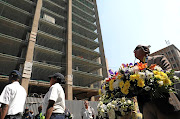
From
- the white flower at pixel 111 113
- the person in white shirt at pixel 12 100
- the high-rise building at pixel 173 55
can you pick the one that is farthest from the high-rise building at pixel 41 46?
the high-rise building at pixel 173 55

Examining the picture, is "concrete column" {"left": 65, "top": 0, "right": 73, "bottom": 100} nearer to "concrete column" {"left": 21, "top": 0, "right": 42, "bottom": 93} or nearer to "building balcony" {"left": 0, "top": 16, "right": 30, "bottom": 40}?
"concrete column" {"left": 21, "top": 0, "right": 42, "bottom": 93}

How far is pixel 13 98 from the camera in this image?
230 centimetres

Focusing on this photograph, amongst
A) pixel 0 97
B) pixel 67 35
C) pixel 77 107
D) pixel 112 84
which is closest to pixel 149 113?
pixel 112 84

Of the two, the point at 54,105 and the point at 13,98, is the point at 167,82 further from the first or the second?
the point at 13,98

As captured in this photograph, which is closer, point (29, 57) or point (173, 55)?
point (29, 57)

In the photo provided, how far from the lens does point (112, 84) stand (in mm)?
1804

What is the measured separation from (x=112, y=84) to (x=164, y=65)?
97 centimetres

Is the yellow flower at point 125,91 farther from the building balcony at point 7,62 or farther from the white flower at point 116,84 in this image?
the building balcony at point 7,62

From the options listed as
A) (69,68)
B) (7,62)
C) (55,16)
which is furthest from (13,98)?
(55,16)

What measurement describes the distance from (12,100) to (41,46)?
16.7 metres

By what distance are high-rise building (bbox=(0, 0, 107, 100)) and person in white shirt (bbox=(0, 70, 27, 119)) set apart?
41.5 ft

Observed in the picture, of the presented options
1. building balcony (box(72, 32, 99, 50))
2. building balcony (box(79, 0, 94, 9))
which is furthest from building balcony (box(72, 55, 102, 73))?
building balcony (box(79, 0, 94, 9))

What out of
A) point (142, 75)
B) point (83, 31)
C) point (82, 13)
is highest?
point (82, 13)

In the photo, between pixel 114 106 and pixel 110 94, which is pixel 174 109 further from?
pixel 114 106
